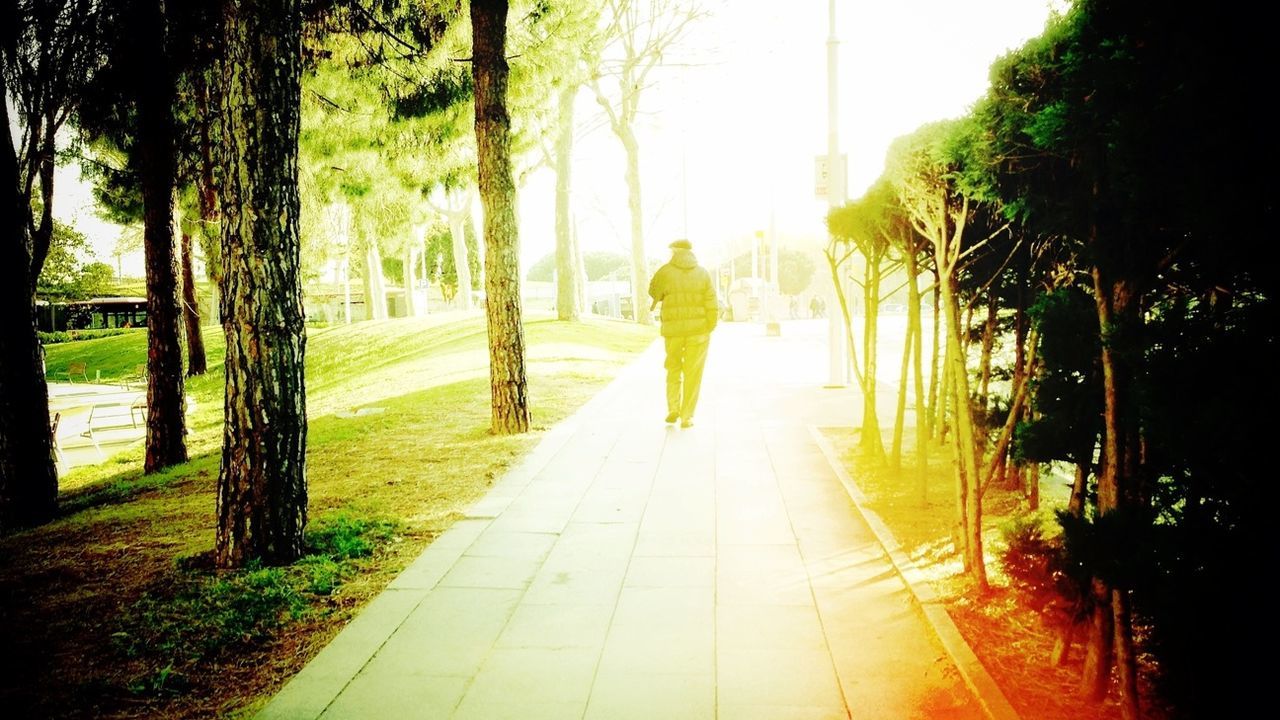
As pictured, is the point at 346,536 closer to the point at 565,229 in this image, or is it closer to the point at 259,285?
the point at 259,285

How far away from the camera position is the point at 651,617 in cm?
351

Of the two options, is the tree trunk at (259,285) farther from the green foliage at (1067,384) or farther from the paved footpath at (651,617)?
the green foliage at (1067,384)

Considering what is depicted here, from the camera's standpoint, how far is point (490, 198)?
7.91 metres

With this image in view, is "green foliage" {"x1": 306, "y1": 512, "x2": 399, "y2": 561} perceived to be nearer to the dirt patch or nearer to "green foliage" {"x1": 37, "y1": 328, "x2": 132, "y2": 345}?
the dirt patch

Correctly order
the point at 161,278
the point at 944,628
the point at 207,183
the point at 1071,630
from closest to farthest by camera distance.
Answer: the point at 1071,630 → the point at 944,628 → the point at 161,278 → the point at 207,183

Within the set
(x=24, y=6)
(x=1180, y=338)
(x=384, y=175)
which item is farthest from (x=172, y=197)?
(x=1180, y=338)

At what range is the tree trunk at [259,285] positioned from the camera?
4.16 m

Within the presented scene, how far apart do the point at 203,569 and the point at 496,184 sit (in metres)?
5.02

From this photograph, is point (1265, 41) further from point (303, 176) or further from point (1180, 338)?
point (303, 176)

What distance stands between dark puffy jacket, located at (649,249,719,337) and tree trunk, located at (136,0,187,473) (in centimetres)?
561

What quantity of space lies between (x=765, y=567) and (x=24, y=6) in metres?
8.24

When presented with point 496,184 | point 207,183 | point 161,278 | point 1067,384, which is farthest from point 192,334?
point 1067,384

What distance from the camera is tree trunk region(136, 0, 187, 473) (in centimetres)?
788

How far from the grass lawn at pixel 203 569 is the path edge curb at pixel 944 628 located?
9.64ft
